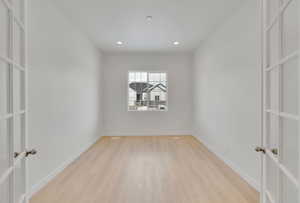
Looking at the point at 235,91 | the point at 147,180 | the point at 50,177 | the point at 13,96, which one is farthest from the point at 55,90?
the point at 235,91

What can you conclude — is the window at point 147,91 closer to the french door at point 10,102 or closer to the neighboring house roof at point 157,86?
the neighboring house roof at point 157,86

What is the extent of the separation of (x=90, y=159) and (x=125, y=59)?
3485 mm

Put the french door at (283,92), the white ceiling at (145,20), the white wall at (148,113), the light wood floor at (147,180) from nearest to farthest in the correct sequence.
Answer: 1. the french door at (283,92)
2. the light wood floor at (147,180)
3. the white ceiling at (145,20)
4. the white wall at (148,113)

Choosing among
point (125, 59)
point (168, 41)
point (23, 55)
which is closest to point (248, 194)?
point (23, 55)

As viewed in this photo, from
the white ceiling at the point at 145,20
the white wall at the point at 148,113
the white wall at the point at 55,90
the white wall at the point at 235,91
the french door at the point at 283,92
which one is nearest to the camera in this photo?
the french door at the point at 283,92

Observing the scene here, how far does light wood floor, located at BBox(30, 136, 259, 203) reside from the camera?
2.18 m

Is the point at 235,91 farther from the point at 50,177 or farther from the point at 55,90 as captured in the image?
the point at 50,177

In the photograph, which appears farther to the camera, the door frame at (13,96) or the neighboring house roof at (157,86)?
the neighboring house roof at (157,86)

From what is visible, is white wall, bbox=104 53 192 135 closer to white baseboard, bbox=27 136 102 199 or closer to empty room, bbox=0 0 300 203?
empty room, bbox=0 0 300 203

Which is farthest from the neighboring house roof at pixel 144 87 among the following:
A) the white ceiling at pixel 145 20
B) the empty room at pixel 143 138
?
the white ceiling at pixel 145 20

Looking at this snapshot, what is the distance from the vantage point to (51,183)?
2.56m

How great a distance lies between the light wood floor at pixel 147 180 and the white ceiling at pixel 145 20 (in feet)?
8.66

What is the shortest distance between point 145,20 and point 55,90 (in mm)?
2034

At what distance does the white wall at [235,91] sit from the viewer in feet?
8.19
